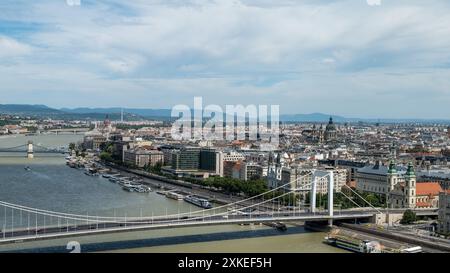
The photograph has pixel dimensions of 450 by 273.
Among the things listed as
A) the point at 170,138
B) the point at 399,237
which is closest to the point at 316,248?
the point at 399,237

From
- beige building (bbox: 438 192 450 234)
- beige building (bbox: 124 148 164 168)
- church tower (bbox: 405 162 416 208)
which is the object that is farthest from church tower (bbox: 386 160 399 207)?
beige building (bbox: 124 148 164 168)

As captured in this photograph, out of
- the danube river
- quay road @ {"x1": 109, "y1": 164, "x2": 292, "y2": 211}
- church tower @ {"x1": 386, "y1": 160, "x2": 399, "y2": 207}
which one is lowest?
quay road @ {"x1": 109, "y1": 164, "x2": 292, "y2": 211}

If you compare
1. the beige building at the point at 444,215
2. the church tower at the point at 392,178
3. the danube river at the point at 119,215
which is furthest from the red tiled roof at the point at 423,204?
the danube river at the point at 119,215

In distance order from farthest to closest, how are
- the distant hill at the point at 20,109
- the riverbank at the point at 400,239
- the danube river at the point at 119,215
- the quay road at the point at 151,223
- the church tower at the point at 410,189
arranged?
the distant hill at the point at 20,109
the church tower at the point at 410,189
the riverbank at the point at 400,239
the danube river at the point at 119,215
the quay road at the point at 151,223

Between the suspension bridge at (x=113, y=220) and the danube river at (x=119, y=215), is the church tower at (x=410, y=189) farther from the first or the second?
the danube river at (x=119, y=215)

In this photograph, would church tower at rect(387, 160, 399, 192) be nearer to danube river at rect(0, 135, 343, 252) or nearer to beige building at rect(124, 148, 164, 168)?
danube river at rect(0, 135, 343, 252)

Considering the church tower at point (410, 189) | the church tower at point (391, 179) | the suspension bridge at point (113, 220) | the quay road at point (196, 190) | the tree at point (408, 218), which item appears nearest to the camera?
the suspension bridge at point (113, 220)

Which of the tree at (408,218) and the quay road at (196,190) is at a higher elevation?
the tree at (408,218)
